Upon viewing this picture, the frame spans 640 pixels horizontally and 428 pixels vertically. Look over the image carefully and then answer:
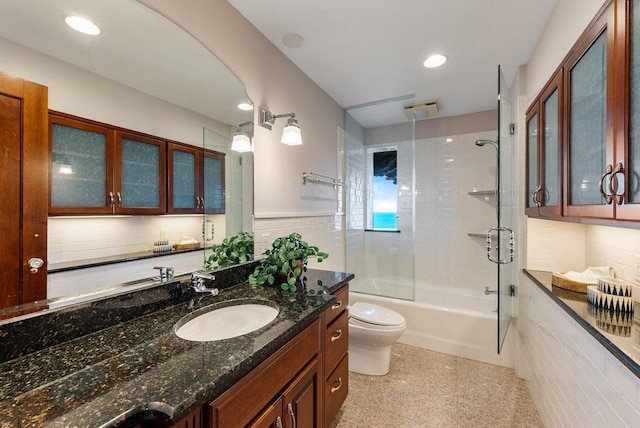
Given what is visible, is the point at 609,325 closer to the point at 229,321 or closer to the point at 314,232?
the point at 229,321

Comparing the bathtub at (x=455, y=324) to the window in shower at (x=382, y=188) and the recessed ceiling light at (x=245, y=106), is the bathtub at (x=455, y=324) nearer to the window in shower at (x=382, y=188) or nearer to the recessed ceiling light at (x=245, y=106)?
the window in shower at (x=382, y=188)

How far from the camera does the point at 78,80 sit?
0.87m

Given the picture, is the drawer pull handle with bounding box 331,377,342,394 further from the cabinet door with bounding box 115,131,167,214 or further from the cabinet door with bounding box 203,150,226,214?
the cabinet door with bounding box 115,131,167,214

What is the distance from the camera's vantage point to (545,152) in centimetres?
159

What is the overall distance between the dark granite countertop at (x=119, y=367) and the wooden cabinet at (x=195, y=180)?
1.47ft

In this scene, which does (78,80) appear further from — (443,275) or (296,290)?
(443,275)

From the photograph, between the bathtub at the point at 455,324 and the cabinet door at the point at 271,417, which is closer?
the cabinet door at the point at 271,417

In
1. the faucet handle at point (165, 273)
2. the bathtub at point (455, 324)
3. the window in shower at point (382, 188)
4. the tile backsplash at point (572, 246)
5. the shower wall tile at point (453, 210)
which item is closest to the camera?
the faucet handle at point (165, 273)

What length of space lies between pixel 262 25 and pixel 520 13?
1471 millimetres

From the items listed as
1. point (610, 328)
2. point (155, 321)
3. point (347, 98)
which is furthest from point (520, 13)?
point (155, 321)

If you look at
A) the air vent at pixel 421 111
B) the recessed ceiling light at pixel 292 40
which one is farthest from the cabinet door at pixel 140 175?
the air vent at pixel 421 111

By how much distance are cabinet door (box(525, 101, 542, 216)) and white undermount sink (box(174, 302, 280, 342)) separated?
1.71 meters

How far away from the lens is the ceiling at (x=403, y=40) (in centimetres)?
150

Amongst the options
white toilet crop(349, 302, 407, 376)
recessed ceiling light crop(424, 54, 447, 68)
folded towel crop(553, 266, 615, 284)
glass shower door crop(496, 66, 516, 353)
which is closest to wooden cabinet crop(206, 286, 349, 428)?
white toilet crop(349, 302, 407, 376)
